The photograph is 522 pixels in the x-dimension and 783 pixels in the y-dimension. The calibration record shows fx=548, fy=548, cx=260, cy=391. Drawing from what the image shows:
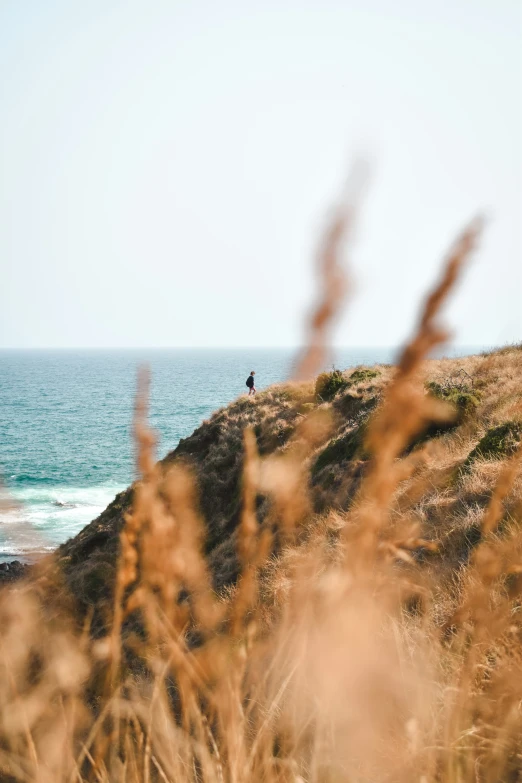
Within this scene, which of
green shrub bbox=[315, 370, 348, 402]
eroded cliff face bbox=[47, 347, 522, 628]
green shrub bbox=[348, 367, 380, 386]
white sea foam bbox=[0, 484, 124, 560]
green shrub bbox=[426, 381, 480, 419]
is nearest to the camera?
eroded cliff face bbox=[47, 347, 522, 628]

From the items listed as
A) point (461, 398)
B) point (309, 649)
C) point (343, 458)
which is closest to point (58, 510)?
point (343, 458)

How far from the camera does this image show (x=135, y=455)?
1.23m

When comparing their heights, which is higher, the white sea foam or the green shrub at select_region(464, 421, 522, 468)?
the green shrub at select_region(464, 421, 522, 468)

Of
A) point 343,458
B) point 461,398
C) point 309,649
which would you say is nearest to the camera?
point 309,649

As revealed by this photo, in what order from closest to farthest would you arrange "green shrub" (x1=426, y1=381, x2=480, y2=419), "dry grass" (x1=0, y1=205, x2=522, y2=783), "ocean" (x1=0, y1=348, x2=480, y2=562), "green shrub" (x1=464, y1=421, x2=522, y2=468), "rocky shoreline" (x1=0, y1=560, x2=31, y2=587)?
"dry grass" (x1=0, y1=205, x2=522, y2=783) → "green shrub" (x1=464, y1=421, x2=522, y2=468) → "green shrub" (x1=426, y1=381, x2=480, y2=419) → "rocky shoreline" (x1=0, y1=560, x2=31, y2=587) → "ocean" (x1=0, y1=348, x2=480, y2=562)

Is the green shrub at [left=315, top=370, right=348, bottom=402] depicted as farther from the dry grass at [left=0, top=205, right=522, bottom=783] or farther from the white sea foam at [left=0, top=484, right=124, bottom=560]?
the white sea foam at [left=0, top=484, right=124, bottom=560]

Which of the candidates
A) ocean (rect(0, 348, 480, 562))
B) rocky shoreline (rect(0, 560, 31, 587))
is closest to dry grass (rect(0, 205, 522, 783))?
ocean (rect(0, 348, 480, 562))

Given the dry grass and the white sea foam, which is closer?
the dry grass

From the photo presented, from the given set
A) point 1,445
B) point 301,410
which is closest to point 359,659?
point 301,410

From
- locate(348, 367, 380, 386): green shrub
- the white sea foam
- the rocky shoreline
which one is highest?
locate(348, 367, 380, 386): green shrub

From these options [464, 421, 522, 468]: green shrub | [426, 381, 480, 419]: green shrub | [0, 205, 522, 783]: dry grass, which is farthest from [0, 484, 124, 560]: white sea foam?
[0, 205, 522, 783]: dry grass

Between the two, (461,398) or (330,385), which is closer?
(461,398)

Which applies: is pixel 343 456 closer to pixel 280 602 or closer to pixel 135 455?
pixel 280 602

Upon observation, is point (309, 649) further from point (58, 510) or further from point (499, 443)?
point (58, 510)
